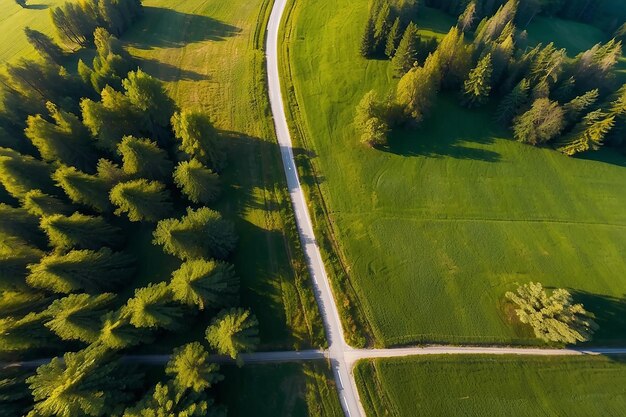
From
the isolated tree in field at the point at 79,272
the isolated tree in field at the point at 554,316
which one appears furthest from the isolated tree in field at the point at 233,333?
the isolated tree in field at the point at 554,316

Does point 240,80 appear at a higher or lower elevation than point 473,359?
higher

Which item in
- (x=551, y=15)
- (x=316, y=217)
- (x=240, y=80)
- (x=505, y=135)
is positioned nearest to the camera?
(x=316, y=217)

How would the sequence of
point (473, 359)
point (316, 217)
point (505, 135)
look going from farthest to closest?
1. point (505, 135)
2. point (316, 217)
3. point (473, 359)

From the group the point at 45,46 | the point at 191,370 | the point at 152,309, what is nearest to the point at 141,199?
the point at 152,309

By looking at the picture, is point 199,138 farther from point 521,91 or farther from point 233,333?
point 521,91

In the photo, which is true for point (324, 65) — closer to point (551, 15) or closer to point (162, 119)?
point (162, 119)

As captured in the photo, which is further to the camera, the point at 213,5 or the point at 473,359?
the point at 213,5

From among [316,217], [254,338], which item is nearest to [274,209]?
[316,217]

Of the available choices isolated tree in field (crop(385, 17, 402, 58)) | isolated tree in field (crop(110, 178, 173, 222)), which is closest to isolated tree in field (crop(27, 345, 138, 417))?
isolated tree in field (crop(110, 178, 173, 222))
